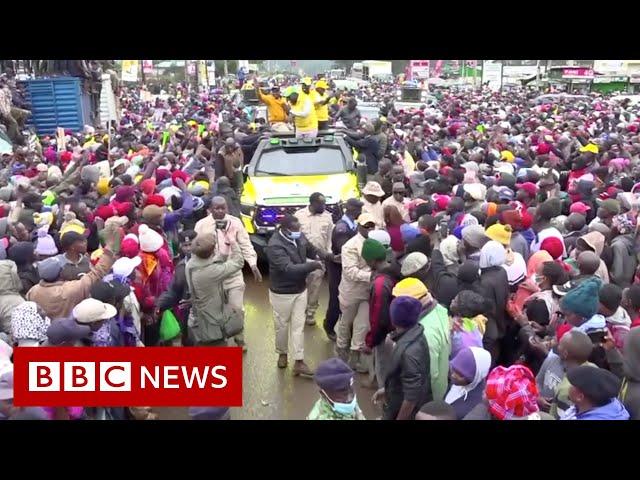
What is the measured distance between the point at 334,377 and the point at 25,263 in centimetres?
363

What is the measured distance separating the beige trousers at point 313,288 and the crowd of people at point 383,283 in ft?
0.15

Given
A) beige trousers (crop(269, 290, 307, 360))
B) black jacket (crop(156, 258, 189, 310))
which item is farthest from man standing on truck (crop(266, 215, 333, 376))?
black jacket (crop(156, 258, 189, 310))

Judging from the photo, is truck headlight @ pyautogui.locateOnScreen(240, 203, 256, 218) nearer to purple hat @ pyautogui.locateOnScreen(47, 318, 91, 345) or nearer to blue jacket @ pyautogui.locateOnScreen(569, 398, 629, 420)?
purple hat @ pyautogui.locateOnScreen(47, 318, 91, 345)

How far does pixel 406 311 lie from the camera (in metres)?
4.37

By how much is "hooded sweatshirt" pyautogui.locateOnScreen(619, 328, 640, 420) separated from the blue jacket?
18.2 inches

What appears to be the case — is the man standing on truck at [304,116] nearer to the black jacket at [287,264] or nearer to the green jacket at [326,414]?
the black jacket at [287,264]

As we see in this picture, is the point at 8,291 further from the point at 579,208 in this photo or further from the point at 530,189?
the point at 579,208

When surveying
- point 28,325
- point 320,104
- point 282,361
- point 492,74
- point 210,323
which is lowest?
point 282,361

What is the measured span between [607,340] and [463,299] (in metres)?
1.02

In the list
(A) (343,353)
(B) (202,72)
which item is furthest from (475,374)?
(B) (202,72)

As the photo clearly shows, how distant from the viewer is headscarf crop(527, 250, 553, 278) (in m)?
5.83

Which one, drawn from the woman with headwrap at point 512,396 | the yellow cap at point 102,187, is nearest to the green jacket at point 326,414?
the woman with headwrap at point 512,396
